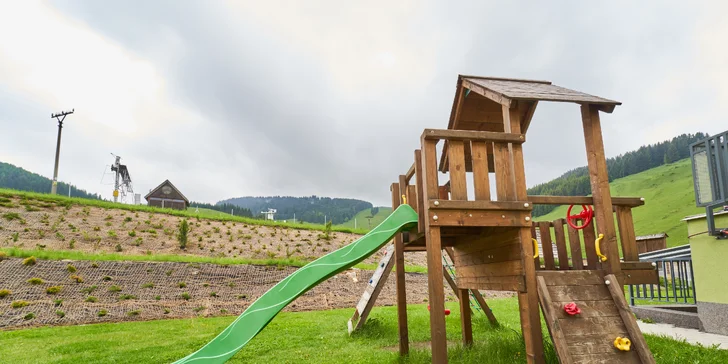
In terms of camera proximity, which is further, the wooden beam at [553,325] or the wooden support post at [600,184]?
the wooden support post at [600,184]

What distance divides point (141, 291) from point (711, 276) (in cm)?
1368

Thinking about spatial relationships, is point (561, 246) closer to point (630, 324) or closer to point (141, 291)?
point (630, 324)

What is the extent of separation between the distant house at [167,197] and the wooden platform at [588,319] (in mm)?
36071

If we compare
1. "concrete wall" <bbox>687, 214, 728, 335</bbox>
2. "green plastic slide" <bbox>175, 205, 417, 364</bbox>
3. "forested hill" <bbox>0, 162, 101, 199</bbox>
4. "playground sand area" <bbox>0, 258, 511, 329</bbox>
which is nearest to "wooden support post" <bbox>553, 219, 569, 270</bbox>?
"green plastic slide" <bbox>175, 205, 417, 364</bbox>

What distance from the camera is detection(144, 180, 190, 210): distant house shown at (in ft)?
116

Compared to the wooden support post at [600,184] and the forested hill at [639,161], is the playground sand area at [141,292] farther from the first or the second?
the forested hill at [639,161]

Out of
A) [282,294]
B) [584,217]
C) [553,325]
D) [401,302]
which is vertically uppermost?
[584,217]

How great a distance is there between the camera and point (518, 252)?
170 inches

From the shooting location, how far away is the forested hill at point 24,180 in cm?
8994

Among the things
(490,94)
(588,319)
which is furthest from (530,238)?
(490,94)

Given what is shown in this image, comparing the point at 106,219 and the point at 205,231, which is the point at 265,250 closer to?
the point at 205,231

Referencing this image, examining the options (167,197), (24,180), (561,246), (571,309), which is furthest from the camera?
(24,180)

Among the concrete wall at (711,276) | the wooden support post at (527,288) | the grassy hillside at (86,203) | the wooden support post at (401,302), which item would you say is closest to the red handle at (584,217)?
the wooden support post at (527,288)

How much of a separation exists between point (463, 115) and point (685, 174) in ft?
213
